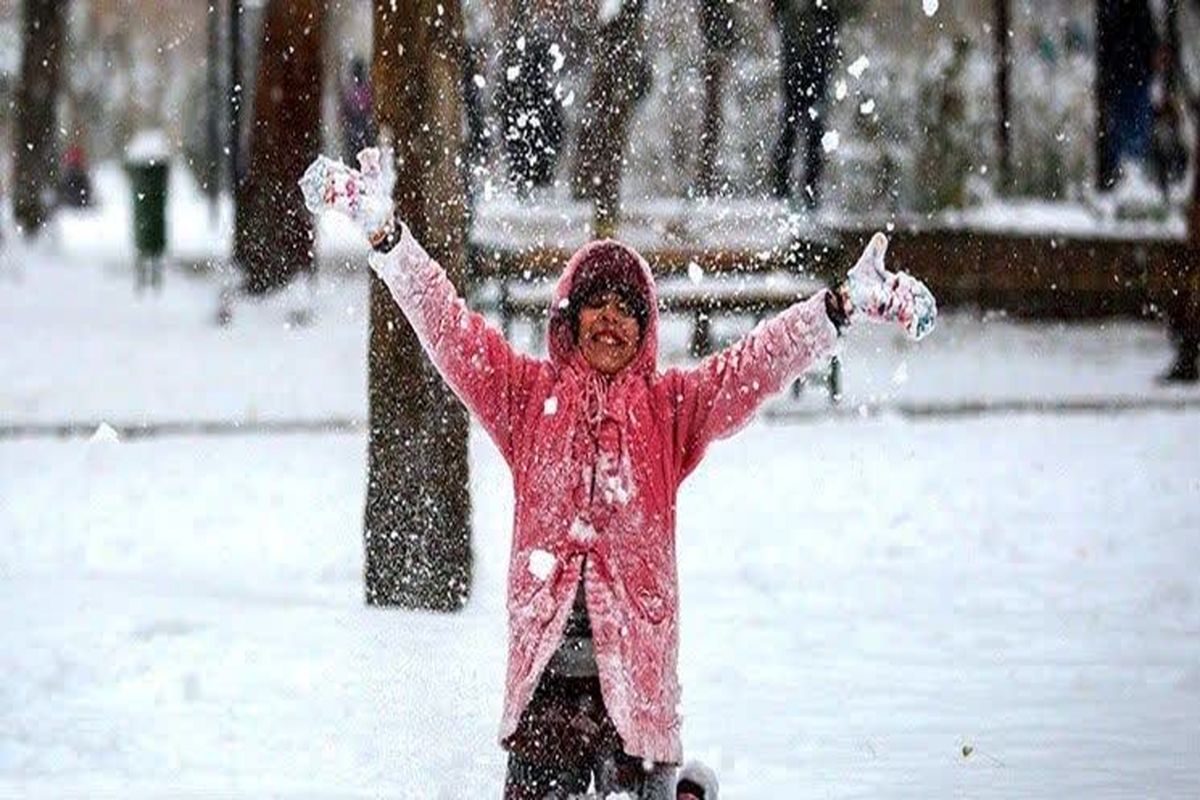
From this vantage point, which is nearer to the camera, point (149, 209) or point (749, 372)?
point (749, 372)

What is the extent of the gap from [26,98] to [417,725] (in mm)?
26977

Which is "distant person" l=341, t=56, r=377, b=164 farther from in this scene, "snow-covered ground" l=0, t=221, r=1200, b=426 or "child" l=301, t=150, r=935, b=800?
"child" l=301, t=150, r=935, b=800

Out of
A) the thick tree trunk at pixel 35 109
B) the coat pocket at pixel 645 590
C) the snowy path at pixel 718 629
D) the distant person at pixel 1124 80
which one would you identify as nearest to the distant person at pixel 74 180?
the thick tree trunk at pixel 35 109

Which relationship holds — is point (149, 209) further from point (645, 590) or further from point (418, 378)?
point (645, 590)

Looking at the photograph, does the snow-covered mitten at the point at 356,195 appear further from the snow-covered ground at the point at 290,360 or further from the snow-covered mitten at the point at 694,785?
the snow-covered ground at the point at 290,360

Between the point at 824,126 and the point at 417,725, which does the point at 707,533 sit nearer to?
the point at 417,725

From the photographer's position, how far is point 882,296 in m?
5.08

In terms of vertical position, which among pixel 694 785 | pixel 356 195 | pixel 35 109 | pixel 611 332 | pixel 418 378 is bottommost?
pixel 694 785

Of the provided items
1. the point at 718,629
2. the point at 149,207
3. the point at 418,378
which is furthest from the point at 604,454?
the point at 149,207

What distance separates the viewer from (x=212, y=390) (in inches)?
627

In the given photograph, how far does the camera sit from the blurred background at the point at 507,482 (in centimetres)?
725

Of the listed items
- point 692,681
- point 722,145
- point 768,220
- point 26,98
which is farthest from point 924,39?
point 692,681

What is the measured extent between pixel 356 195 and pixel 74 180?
123 ft

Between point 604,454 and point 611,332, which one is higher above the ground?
point 611,332
